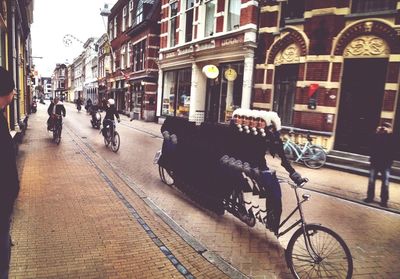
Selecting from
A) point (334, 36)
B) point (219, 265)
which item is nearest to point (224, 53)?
point (334, 36)

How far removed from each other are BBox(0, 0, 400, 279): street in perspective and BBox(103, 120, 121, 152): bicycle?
78 mm

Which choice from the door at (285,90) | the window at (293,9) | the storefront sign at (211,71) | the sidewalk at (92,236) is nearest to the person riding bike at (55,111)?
the sidewalk at (92,236)

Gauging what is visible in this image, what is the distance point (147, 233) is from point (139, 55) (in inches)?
985

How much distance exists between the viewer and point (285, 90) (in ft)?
42.8

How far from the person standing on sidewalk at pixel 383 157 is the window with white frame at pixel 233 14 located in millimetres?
10404

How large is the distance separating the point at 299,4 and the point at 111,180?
10.2 metres

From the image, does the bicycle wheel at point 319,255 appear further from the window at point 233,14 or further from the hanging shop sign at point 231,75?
the window at point 233,14

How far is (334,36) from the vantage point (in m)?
10.9

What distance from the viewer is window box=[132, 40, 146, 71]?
87.7ft

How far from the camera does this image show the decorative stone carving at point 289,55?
481 inches

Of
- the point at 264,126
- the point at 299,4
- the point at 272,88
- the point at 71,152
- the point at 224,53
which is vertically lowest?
the point at 71,152

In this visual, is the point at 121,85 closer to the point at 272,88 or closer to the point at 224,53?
the point at 224,53

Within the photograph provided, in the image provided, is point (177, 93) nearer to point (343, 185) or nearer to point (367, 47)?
point (367, 47)

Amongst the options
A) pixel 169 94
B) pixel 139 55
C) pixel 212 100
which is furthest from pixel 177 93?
pixel 139 55
